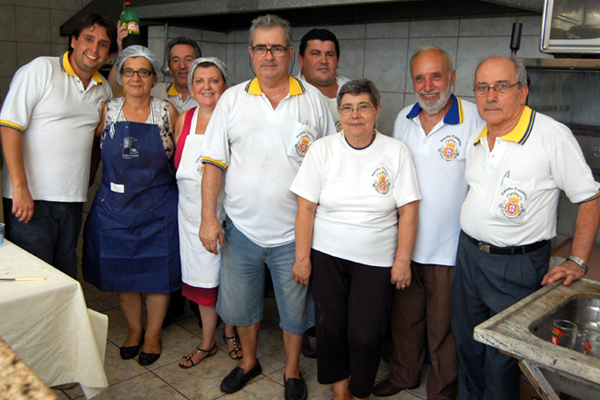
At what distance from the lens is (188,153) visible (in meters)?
2.55

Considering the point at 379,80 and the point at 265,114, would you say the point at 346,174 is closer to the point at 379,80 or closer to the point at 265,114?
the point at 265,114

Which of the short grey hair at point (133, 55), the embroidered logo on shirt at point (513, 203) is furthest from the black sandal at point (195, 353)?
the embroidered logo on shirt at point (513, 203)

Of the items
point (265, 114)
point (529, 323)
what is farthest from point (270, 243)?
point (529, 323)

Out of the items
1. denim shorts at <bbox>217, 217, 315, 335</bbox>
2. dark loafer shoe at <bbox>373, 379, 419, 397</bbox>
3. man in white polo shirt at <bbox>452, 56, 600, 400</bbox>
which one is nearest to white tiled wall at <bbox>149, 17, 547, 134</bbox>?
man in white polo shirt at <bbox>452, 56, 600, 400</bbox>

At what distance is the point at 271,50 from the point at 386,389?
1668 millimetres

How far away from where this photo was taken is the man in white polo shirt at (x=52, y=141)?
2.36m

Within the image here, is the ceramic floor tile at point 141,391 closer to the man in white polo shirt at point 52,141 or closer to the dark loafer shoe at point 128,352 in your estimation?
the dark loafer shoe at point 128,352

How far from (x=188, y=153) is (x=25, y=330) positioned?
1.16m

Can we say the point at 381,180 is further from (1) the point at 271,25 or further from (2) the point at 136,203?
(2) the point at 136,203

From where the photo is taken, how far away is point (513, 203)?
75.0 inches

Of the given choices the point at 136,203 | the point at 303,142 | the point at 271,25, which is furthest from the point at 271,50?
the point at 136,203

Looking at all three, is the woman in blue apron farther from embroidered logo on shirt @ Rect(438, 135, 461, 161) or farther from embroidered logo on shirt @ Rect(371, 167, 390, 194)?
embroidered logo on shirt @ Rect(438, 135, 461, 161)

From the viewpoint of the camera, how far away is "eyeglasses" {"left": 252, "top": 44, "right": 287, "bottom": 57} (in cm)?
229

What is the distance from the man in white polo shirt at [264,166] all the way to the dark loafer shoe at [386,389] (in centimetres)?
37
